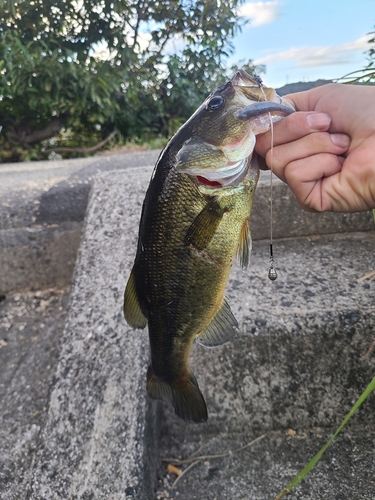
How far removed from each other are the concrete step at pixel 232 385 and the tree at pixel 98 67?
3.90 m

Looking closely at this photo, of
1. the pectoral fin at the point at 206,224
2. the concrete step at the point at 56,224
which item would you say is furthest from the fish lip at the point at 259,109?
the concrete step at the point at 56,224

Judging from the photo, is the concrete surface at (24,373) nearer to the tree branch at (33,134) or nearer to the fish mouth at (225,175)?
the fish mouth at (225,175)

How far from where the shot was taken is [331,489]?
1.45 m

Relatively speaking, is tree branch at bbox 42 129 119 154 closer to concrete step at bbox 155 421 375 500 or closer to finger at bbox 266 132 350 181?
concrete step at bbox 155 421 375 500

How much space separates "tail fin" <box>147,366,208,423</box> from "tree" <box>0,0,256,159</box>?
14.4 ft

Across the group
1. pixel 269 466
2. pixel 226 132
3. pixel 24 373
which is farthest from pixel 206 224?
pixel 24 373

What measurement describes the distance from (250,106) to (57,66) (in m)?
4.45

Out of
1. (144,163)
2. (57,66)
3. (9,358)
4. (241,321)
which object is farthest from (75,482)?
(57,66)

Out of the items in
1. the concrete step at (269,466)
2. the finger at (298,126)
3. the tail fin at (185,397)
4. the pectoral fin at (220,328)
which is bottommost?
the concrete step at (269,466)

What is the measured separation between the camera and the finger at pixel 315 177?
1.17m

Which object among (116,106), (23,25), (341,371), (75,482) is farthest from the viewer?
(116,106)

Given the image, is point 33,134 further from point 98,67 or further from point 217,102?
point 217,102

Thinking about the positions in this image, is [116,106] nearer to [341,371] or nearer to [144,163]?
[144,163]

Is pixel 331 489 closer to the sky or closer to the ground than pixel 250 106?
closer to the ground
